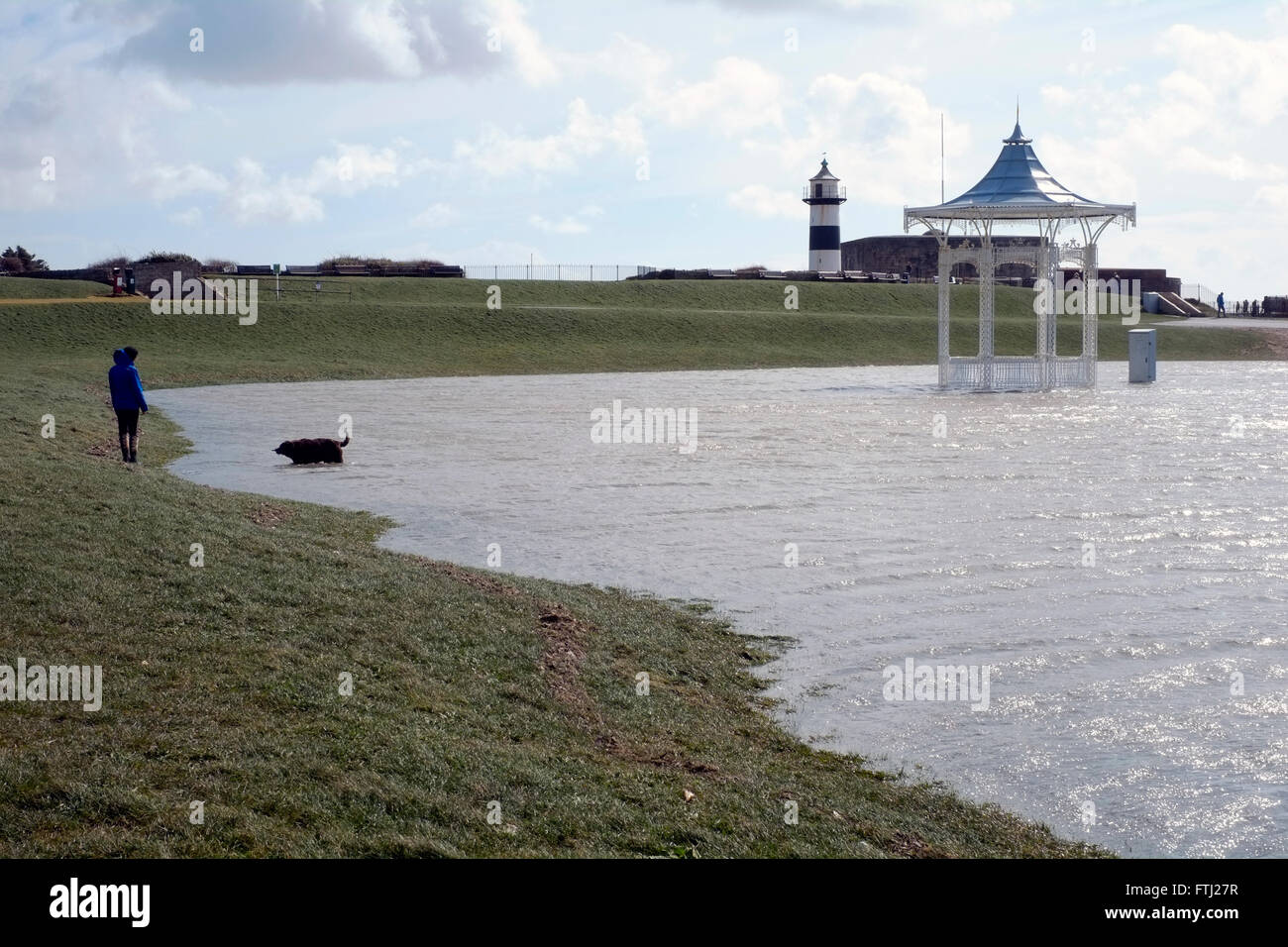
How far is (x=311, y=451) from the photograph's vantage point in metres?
23.2

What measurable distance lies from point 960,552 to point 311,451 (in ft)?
40.4

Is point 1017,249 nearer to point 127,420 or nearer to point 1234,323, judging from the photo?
point 127,420

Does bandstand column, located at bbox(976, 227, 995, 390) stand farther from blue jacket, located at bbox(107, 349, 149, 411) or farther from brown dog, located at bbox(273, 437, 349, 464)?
blue jacket, located at bbox(107, 349, 149, 411)

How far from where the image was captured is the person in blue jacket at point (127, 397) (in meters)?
20.1

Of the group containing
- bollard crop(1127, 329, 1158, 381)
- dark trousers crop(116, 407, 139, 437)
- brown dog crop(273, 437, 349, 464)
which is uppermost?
bollard crop(1127, 329, 1158, 381)

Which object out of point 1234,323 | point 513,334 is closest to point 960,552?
point 513,334

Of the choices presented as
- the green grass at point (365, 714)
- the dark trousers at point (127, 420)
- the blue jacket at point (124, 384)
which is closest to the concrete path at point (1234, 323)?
the dark trousers at point (127, 420)

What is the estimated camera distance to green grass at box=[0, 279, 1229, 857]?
6.88 metres

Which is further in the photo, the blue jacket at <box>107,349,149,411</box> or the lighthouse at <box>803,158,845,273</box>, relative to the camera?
the lighthouse at <box>803,158,845,273</box>

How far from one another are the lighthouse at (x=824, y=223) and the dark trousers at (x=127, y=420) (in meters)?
73.5

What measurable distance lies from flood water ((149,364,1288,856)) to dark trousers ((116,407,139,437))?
47.6 inches

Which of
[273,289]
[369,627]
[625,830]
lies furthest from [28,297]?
[625,830]

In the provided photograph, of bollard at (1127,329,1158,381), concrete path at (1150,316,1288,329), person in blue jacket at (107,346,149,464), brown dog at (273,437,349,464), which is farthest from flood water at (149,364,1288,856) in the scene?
concrete path at (1150,316,1288,329)

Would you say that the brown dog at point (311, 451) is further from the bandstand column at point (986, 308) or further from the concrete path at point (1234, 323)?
the concrete path at point (1234, 323)
